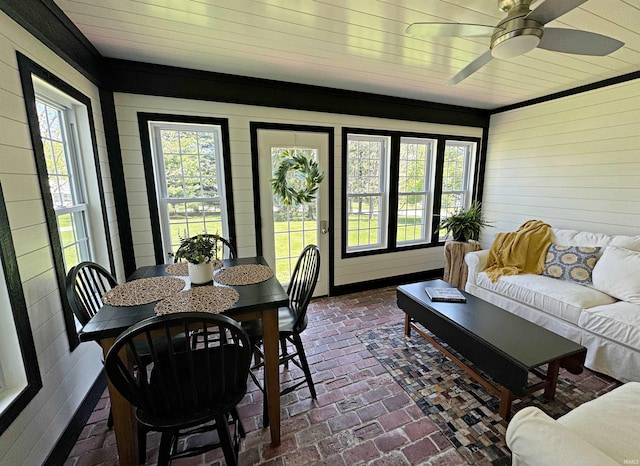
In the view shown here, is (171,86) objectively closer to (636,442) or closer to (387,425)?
(387,425)

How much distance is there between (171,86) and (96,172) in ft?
3.48

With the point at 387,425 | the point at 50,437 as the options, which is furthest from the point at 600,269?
the point at 50,437

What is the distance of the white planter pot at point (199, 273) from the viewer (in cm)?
177

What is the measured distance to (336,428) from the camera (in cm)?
170

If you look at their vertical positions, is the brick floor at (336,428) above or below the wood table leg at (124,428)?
below

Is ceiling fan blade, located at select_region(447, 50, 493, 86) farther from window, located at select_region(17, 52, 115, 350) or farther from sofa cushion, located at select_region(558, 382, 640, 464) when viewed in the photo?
window, located at select_region(17, 52, 115, 350)

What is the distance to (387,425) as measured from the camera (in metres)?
1.72

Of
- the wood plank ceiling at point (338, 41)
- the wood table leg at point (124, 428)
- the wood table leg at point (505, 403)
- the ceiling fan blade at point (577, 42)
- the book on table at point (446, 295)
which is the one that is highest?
the wood plank ceiling at point (338, 41)

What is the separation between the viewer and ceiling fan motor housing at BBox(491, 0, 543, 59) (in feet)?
4.55

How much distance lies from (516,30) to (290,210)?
247 centimetres

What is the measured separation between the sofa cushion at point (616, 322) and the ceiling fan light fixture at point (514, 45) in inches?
81.2

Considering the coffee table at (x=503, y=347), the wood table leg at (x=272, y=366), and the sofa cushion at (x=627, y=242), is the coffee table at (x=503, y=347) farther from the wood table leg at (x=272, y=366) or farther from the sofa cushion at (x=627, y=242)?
the sofa cushion at (x=627, y=242)

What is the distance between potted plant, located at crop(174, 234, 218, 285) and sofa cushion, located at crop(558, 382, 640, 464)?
1975mm

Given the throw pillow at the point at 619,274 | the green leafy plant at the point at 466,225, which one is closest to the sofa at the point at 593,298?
the throw pillow at the point at 619,274
